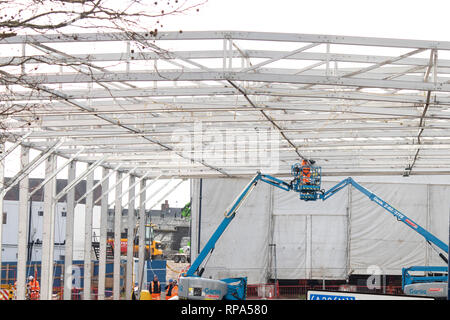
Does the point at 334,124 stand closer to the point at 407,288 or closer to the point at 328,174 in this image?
the point at 407,288

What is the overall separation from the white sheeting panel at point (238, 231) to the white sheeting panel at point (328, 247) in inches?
95.1

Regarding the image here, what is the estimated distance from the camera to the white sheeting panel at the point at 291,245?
33469 mm

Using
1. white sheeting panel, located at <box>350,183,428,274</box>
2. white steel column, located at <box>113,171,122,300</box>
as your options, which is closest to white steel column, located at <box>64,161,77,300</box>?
white steel column, located at <box>113,171,122,300</box>

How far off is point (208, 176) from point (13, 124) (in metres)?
16.3

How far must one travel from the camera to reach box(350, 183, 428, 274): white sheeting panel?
108 ft

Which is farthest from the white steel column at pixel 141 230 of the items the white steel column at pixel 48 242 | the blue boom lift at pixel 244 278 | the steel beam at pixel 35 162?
the blue boom lift at pixel 244 278

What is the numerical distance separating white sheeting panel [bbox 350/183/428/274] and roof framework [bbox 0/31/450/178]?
7.98ft

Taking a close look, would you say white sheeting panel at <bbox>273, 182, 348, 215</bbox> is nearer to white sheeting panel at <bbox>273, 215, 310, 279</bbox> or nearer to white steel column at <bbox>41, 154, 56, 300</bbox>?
white sheeting panel at <bbox>273, 215, 310, 279</bbox>

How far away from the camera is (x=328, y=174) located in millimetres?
32625

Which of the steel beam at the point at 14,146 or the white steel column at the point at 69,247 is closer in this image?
the steel beam at the point at 14,146

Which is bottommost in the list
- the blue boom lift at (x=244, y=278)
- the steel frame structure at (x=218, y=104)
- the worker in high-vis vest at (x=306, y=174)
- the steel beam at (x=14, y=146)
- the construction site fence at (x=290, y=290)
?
the construction site fence at (x=290, y=290)

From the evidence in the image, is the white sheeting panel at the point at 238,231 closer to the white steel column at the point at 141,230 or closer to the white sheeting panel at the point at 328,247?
the white sheeting panel at the point at 328,247

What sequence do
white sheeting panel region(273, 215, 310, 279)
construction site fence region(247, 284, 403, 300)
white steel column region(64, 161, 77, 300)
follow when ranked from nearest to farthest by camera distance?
1. white steel column region(64, 161, 77, 300)
2. construction site fence region(247, 284, 403, 300)
3. white sheeting panel region(273, 215, 310, 279)
